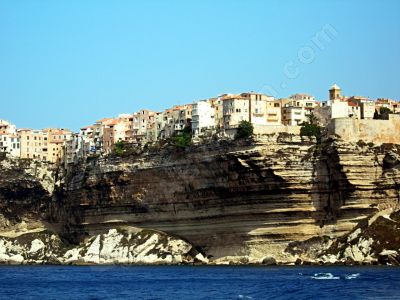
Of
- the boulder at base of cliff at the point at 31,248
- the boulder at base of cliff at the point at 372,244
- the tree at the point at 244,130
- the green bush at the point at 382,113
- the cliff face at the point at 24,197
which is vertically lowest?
the boulder at base of cliff at the point at 31,248

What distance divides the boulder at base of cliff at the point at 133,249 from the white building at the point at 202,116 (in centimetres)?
1317

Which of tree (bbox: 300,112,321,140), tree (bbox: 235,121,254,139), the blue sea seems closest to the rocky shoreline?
the blue sea

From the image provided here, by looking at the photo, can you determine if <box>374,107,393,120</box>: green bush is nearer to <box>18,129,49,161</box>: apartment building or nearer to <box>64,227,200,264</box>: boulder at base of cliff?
<box>64,227,200,264</box>: boulder at base of cliff

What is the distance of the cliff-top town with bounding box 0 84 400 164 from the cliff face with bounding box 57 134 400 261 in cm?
359

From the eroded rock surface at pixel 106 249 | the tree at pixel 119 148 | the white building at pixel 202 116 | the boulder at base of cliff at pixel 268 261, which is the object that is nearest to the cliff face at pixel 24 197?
the eroded rock surface at pixel 106 249

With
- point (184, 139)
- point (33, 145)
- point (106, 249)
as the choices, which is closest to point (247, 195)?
point (184, 139)

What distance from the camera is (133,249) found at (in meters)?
112

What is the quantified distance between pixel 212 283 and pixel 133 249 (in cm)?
3729

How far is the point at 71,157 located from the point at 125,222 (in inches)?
868

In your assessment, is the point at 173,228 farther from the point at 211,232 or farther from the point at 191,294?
the point at 191,294

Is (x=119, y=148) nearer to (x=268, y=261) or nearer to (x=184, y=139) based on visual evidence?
(x=184, y=139)

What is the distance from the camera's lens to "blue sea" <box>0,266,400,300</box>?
64.6 metres

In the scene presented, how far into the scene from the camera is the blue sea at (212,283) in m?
64.6

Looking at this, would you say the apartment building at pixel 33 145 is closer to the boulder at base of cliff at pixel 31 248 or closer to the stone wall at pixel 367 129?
the boulder at base of cliff at pixel 31 248
